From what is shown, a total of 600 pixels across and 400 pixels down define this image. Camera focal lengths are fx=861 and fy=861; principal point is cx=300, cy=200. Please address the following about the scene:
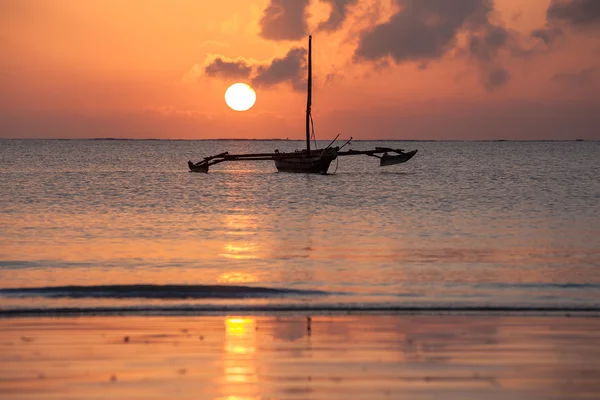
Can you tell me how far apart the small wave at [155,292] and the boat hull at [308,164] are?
56.4 m

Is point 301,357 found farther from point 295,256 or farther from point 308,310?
point 295,256

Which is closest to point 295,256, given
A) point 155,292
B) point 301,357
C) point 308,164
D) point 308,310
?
point 155,292

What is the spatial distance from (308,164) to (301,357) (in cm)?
6358

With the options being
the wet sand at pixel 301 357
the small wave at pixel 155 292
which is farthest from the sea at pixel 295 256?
the wet sand at pixel 301 357

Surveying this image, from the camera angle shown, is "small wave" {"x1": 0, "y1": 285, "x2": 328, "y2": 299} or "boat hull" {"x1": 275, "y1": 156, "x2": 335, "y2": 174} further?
"boat hull" {"x1": 275, "y1": 156, "x2": 335, "y2": 174}

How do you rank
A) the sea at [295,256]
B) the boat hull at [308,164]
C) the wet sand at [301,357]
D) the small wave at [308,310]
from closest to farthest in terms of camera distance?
1. the wet sand at [301,357]
2. the small wave at [308,310]
3. the sea at [295,256]
4. the boat hull at [308,164]

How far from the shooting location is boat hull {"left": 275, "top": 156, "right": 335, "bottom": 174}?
72.9 meters

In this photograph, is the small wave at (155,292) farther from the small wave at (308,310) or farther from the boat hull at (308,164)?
the boat hull at (308,164)

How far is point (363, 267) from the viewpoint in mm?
19609

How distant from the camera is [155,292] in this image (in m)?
15.4

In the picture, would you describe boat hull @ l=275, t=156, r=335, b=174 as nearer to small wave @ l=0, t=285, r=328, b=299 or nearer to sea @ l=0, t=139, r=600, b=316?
sea @ l=0, t=139, r=600, b=316

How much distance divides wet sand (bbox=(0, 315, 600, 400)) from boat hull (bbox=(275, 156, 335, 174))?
60.4m

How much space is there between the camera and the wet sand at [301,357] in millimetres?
8500

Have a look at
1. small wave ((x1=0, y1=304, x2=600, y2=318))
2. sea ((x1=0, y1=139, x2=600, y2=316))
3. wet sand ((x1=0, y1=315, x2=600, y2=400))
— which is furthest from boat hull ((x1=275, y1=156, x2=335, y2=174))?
wet sand ((x1=0, y1=315, x2=600, y2=400))
